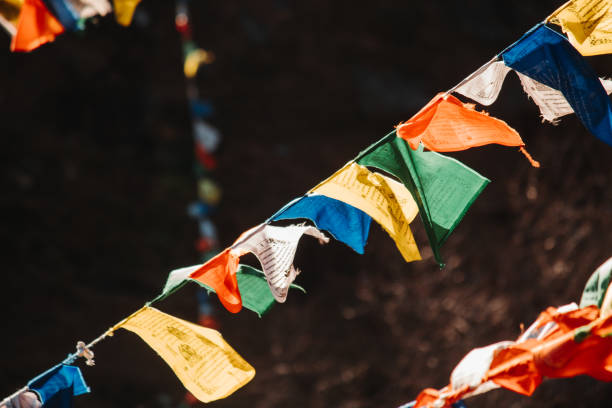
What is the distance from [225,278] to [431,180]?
87 centimetres

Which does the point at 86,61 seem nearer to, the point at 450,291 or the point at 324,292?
the point at 324,292

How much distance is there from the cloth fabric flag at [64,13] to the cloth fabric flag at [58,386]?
1.67m

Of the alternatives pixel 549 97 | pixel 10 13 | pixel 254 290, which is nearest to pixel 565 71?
pixel 549 97

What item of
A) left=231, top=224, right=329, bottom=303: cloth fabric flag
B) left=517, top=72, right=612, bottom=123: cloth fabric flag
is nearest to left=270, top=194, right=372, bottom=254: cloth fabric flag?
left=231, top=224, right=329, bottom=303: cloth fabric flag

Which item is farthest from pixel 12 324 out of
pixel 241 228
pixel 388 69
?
pixel 388 69

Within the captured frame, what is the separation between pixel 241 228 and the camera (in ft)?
26.9

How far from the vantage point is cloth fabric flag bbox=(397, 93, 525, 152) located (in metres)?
2.48

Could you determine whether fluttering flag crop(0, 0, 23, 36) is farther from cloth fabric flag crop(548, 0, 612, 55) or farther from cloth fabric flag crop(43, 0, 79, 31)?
cloth fabric flag crop(548, 0, 612, 55)

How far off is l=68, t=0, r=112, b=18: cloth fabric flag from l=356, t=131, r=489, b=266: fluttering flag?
1668 millimetres

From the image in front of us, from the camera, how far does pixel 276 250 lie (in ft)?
8.63

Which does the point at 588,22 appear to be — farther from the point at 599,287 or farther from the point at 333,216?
the point at 333,216

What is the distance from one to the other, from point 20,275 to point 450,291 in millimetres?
4692

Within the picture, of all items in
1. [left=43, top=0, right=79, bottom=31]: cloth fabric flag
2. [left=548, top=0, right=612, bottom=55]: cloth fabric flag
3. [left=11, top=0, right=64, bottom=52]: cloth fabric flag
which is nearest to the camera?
[left=548, top=0, right=612, bottom=55]: cloth fabric flag

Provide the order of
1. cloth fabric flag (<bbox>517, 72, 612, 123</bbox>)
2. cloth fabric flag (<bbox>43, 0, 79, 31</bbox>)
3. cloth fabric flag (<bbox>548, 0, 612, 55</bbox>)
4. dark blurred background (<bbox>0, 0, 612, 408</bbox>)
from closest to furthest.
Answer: cloth fabric flag (<bbox>548, 0, 612, 55</bbox>), cloth fabric flag (<bbox>517, 72, 612, 123</bbox>), cloth fabric flag (<bbox>43, 0, 79, 31</bbox>), dark blurred background (<bbox>0, 0, 612, 408</bbox>)
